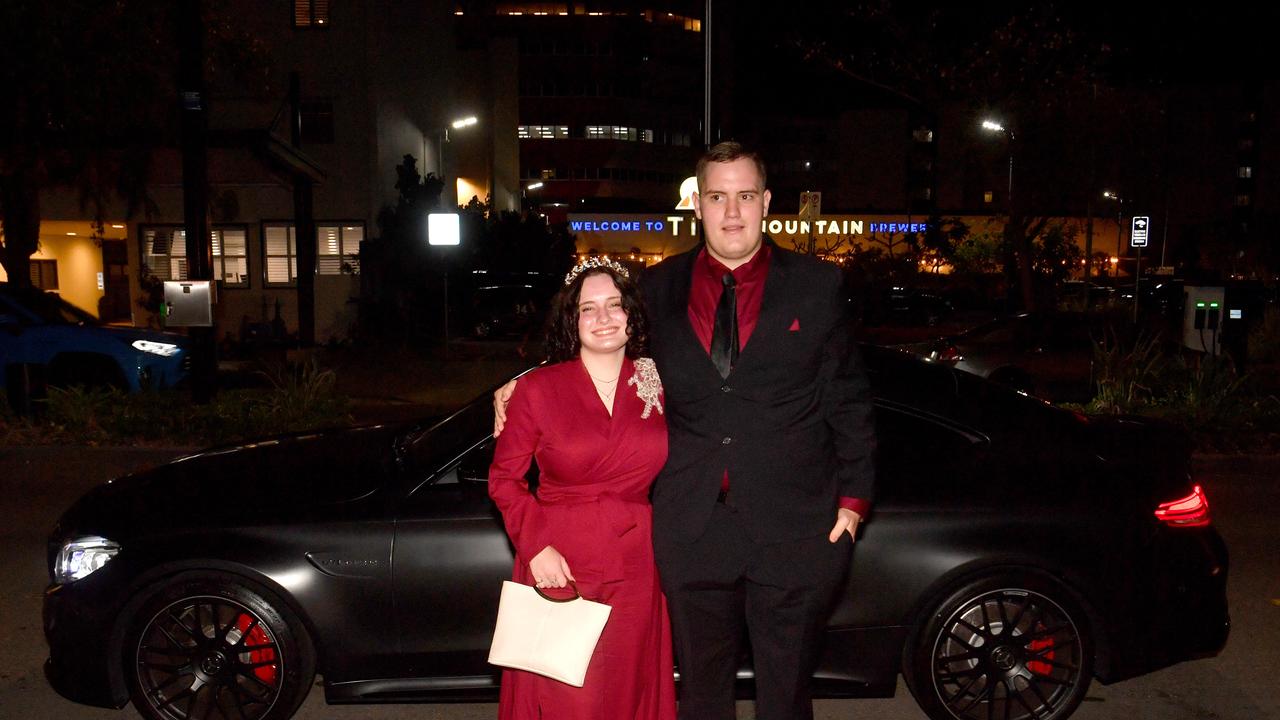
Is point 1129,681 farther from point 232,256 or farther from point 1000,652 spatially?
point 232,256

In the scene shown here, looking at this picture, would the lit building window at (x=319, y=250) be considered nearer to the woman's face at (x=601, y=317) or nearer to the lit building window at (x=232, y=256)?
the lit building window at (x=232, y=256)

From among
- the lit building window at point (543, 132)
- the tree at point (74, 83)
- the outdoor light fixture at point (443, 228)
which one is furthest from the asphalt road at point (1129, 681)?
the lit building window at point (543, 132)

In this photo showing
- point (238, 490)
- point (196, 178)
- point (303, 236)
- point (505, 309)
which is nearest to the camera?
point (238, 490)

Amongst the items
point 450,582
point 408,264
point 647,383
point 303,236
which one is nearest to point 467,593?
point 450,582

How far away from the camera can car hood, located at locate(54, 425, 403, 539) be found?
3.72 m

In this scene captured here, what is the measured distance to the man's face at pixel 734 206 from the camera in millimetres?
2846

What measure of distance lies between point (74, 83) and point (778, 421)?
46.0 feet

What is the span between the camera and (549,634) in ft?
8.98

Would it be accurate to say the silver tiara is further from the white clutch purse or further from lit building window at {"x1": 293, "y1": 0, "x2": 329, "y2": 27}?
lit building window at {"x1": 293, "y1": 0, "x2": 329, "y2": 27}

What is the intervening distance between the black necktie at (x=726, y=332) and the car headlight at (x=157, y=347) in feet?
36.6

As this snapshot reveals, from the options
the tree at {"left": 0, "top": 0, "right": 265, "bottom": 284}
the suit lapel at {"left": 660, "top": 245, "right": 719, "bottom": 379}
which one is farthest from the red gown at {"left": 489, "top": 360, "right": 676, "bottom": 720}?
the tree at {"left": 0, "top": 0, "right": 265, "bottom": 284}

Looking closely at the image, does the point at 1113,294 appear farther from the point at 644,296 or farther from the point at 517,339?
the point at 644,296

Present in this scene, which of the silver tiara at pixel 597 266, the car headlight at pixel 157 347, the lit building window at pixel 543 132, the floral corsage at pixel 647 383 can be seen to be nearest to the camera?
the floral corsage at pixel 647 383

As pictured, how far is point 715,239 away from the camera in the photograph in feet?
9.46
